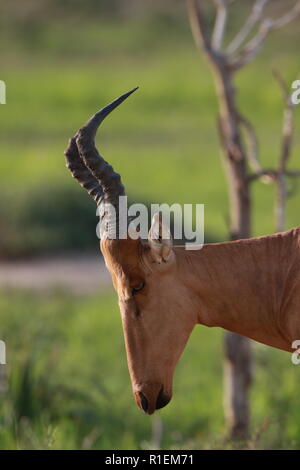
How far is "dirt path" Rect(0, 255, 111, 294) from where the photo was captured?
15391mm

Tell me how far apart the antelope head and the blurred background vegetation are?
1299mm

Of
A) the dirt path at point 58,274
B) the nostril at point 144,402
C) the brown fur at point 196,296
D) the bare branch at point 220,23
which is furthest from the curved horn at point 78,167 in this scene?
the dirt path at point 58,274

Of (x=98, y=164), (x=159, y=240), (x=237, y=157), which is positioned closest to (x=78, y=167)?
(x=98, y=164)

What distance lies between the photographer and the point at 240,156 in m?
7.04

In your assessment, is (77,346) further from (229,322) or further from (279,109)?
(279,109)

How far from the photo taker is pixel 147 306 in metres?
4.60

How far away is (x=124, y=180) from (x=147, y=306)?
17.2 metres

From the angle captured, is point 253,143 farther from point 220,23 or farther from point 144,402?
point 144,402

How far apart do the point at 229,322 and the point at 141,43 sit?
3745 centimetres

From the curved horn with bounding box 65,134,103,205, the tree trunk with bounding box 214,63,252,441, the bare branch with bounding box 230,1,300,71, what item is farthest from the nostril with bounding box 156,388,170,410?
the bare branch with bounding box 230,1,300,71

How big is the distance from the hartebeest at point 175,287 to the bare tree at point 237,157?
1884 mm

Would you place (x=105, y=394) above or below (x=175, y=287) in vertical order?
below

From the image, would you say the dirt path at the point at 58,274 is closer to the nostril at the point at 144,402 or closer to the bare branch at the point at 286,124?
the bare branch at the point at 286,124
